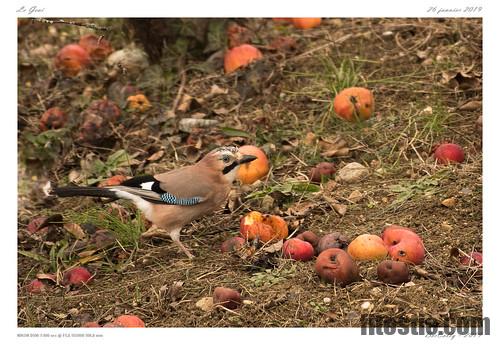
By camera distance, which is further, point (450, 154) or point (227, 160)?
point (450, 154)

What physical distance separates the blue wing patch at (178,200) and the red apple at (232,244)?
439mm

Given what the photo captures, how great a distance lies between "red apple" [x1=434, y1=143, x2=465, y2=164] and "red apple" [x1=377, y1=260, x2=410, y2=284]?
5.82ft

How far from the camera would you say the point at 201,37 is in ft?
28.8

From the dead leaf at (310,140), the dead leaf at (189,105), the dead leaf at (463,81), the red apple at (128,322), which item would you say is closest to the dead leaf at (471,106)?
the dead leaf at (463,81)

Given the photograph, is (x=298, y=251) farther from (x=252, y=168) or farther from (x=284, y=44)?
(x=284, y=44)

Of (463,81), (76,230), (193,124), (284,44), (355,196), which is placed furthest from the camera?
(284,44)

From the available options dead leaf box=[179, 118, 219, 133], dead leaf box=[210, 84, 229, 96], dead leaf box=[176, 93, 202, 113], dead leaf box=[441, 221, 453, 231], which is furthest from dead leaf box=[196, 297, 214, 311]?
dead leaf box=[210, 84, 229, 96]

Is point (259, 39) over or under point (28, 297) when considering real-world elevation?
over

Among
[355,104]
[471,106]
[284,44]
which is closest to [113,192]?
[355,104]

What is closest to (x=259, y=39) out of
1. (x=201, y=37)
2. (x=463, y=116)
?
(x=201, y=37)

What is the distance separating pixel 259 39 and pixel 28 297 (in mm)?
3946

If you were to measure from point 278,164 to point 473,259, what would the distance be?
213 centimetres

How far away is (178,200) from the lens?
21.4ft

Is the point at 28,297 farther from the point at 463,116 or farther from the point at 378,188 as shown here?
the point at 463,116
